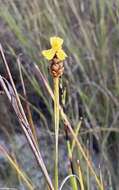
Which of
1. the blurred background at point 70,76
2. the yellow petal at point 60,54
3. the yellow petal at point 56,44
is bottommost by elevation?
the blurred background at point 70,76

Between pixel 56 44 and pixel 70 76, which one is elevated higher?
pixel 56 44

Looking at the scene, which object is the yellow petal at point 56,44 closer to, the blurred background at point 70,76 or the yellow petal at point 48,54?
the yellow petal at point 48,54

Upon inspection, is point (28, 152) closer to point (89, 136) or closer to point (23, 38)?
point (89, 136)

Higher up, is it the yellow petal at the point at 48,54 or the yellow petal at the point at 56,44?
the yellow petal at the point at 56,44

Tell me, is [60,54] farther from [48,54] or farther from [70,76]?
[70,76]

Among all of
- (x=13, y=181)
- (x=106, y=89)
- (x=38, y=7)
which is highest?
(x=38, y=7)

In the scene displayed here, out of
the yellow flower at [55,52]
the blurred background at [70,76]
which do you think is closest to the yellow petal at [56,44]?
the yellow flower at [55,52]

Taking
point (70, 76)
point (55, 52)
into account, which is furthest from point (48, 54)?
point (70, 76)

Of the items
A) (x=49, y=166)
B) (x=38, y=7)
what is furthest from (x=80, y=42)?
(x=49, y=166)
